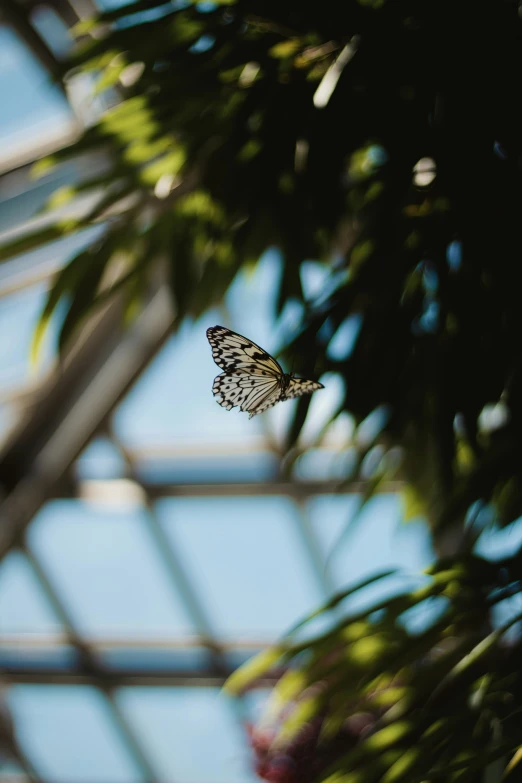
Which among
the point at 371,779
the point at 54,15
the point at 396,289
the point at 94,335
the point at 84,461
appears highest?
the point at 54,15

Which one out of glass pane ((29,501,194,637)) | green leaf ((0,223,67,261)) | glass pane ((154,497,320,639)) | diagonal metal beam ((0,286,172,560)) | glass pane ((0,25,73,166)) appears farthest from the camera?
glass pane ((29,501,194,637))

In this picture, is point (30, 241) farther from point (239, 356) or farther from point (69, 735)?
point (69, 735)

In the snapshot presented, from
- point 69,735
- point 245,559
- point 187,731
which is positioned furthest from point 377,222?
point 69,735

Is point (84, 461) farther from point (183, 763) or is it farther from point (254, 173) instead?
point (254, 173)

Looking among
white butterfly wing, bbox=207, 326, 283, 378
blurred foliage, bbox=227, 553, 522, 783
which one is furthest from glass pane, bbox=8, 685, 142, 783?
white butterfly wing, bbox=207, 326, 283, 378

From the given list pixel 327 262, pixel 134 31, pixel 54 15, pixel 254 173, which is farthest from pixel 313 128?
pixel 54 15

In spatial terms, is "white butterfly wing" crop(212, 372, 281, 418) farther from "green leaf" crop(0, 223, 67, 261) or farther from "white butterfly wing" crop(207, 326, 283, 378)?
"green leaf" crop(0, 223, 67, 261)
